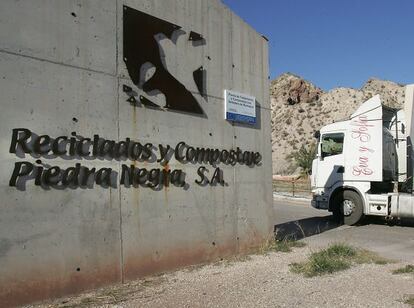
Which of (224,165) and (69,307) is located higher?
(224,165)

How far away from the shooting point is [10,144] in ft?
18.7

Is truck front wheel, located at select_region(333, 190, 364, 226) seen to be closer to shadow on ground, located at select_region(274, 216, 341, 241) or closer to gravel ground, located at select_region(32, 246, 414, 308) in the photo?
shadow on ground, located at select_region(274, 216, 341, 241)

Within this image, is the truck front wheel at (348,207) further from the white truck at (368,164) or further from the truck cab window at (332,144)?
the truck cab window at (332,144)

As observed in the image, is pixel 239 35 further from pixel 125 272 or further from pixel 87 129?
pixel 125 272

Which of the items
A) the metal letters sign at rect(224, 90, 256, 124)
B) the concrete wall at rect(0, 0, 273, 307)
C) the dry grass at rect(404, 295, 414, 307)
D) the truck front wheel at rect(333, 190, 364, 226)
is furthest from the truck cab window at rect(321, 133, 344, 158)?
the dry grass at rect(404, 295, 414, 307)

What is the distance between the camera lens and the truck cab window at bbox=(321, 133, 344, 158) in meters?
15.0

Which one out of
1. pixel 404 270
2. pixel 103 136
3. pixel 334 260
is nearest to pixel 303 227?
pixel 334 260

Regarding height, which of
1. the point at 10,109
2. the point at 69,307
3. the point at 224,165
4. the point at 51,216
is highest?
the point at 10,109

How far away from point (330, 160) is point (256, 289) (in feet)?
29.6

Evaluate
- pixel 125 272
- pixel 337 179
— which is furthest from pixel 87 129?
pixel 337 179

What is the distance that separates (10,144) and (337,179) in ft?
36.6

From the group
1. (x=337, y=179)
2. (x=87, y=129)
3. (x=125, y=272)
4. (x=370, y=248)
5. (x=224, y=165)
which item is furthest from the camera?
(x=337, y=179)

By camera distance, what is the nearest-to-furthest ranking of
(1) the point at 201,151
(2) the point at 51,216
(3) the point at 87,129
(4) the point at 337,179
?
(2) the point at 51,216 → (3) the point at 87,129 → (1) the point at 201,151 → (4) the point at 337,179

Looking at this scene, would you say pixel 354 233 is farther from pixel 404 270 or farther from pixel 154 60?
pixel 154 60
